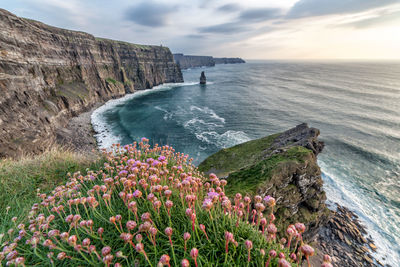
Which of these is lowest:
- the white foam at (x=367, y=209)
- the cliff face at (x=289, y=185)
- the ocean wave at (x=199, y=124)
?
the ocean wave at (x=199, y=124)

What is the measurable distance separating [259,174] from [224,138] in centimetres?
2701

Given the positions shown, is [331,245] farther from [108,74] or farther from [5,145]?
[108,74]

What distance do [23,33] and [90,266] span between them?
165 feet

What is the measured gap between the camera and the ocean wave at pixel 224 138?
3324 centimetres

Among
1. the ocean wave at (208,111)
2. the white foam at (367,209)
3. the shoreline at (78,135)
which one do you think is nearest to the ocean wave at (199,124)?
the ocean wave at (208,111)

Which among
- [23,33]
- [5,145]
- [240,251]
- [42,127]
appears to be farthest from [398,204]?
[23,33]

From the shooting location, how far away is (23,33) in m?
A: 32.8

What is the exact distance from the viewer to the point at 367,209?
1814 cm

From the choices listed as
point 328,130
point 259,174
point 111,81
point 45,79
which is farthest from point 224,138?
point 111,81

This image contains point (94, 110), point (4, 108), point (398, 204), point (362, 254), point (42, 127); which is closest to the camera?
point (362, 254)

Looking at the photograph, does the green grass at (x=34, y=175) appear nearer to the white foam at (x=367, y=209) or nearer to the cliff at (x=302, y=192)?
the cliff at (x=302, y=192)

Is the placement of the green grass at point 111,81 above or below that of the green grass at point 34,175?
below

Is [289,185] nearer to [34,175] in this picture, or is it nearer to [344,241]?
[344,241]

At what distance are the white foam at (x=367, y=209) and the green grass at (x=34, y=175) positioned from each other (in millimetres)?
22873
